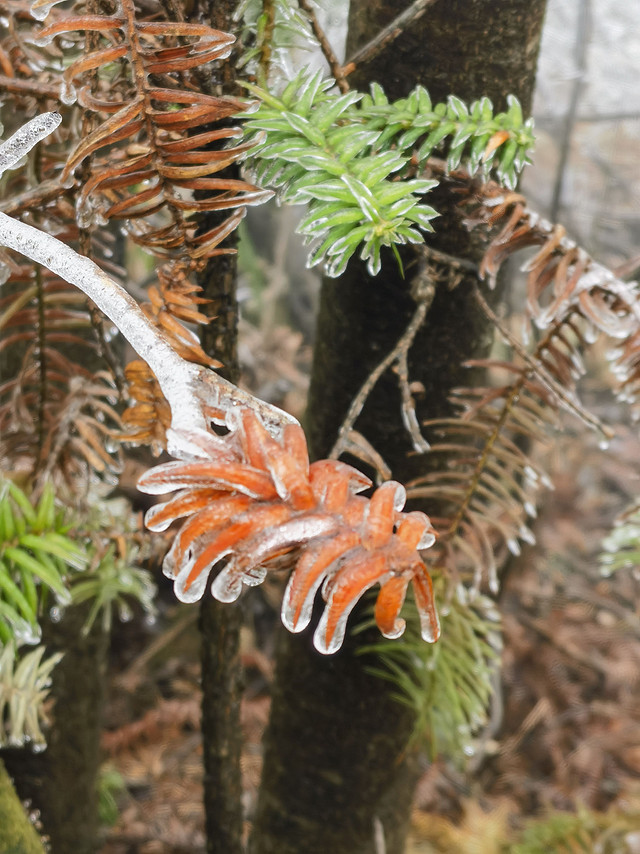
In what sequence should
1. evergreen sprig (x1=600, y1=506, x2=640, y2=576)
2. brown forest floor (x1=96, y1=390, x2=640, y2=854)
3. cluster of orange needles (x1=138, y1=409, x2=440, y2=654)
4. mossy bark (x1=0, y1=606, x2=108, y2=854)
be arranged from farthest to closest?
1. brown forest floor (x1=96, y1=390, x2=640, y2=854)
2. mossy bark (x1=0, y1=606, x2=108, y2=854)
3. evergreen sprig (x1=600, y1=506, x2=640, y2=576)
4. cluster of orange needles (x1=138, y1=409, x2=440, y2=654)

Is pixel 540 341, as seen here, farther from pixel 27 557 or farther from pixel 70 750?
pixel 70 750

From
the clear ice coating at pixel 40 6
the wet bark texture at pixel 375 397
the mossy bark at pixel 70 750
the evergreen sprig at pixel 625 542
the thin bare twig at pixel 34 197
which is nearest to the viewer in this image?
the clear ice coating at pixel 40 6

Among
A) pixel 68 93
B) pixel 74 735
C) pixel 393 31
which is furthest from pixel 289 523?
pixel 74 735

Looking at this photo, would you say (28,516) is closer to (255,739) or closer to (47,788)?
(47,788)

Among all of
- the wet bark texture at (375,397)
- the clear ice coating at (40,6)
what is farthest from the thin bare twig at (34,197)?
the wet bark texture at (375,397)

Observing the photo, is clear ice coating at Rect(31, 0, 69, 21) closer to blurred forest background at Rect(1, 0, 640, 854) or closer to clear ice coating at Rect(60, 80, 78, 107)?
clear ice coating at Rect(60, 80, 78, 107)

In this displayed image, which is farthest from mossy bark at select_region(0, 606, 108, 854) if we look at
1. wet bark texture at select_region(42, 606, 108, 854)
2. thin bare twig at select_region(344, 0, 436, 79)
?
thin bare twig at select_region(344, 0, 436, 79)

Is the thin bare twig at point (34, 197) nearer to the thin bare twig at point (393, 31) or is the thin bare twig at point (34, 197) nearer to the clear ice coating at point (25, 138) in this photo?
the clear ice coating at point (25, 138)
